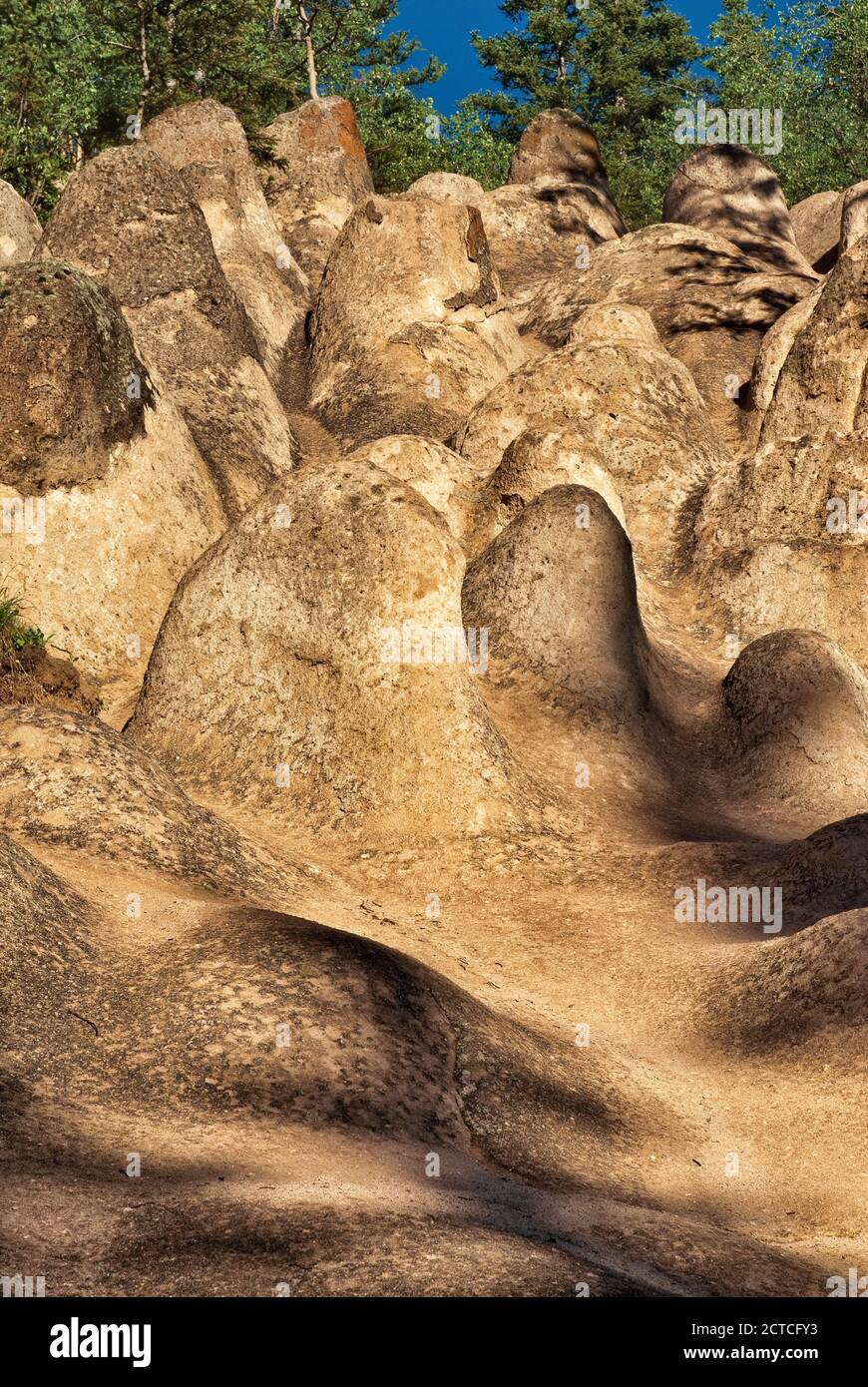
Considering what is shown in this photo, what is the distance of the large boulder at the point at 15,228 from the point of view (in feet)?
73.9

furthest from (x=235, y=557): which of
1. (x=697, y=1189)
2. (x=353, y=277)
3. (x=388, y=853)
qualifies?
(x=353, y=277)

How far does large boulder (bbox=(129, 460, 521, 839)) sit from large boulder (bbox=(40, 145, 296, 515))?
5.70 meters

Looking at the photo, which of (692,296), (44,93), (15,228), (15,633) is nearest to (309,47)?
(44,93)

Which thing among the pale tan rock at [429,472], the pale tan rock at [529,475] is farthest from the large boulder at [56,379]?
the pale tan rock at [529,475]

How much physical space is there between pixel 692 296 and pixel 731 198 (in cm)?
775

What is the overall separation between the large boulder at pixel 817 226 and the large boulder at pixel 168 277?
1674 centimetres

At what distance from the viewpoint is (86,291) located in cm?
1448

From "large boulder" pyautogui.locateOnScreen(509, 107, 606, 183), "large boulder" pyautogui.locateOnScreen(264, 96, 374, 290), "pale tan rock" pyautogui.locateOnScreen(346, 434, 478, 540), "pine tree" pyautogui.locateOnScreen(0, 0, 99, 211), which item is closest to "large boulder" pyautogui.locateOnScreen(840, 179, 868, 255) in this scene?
"large boulder" pyautogui.locateOnScreen(509, 107, 606, 183)

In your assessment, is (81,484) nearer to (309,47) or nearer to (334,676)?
(334,676)

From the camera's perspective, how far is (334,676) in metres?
11.8

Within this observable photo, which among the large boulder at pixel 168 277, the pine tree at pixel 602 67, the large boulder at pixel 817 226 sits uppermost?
the pine tree at pixel 602 67

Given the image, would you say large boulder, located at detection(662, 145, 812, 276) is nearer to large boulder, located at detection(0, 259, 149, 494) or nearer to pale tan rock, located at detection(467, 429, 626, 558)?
pale tan rock, located at detection(467, 429, 626, 558)

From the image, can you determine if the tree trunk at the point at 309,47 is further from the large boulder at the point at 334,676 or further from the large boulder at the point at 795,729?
the large boulder at the point at 334,676
